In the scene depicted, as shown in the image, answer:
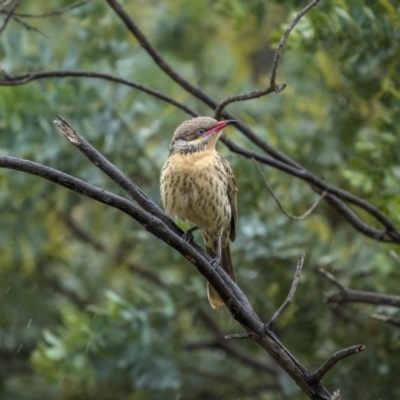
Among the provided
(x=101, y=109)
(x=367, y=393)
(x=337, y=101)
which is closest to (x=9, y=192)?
(x=101, y=109)

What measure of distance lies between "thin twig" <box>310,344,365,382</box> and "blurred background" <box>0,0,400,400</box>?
191 cm

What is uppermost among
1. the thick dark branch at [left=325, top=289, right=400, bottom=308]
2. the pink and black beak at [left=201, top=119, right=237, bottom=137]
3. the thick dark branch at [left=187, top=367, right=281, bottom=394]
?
the pink and black beak at [left=201, top=119, right=237, bottom=137]

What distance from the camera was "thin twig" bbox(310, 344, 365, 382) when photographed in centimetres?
265

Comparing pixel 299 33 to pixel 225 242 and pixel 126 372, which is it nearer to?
pixel 225 242

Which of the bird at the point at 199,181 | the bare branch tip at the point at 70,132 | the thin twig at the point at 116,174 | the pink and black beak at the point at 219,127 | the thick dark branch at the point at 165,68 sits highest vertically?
the thick dark branch at the point at 165,68

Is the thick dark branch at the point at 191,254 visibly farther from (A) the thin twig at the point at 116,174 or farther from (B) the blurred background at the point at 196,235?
(B) the blurred background at the point at 196,235

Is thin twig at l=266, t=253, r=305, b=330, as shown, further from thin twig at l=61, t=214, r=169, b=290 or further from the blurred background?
thin twig at l=61, t=214, r=169, b=290

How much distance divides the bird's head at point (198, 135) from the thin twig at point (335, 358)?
73.8 inches

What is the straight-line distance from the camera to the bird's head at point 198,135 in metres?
4.51

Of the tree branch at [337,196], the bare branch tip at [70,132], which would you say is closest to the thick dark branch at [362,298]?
the tree branch at [337,196]

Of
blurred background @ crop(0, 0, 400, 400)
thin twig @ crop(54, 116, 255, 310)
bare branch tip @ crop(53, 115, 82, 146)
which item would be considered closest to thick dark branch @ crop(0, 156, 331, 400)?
thin twig @ crop(54, 116, 255, 310)

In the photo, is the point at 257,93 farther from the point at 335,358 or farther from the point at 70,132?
the point at 335,358

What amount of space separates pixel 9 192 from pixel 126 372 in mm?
1616

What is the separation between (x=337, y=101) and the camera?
6.11m
